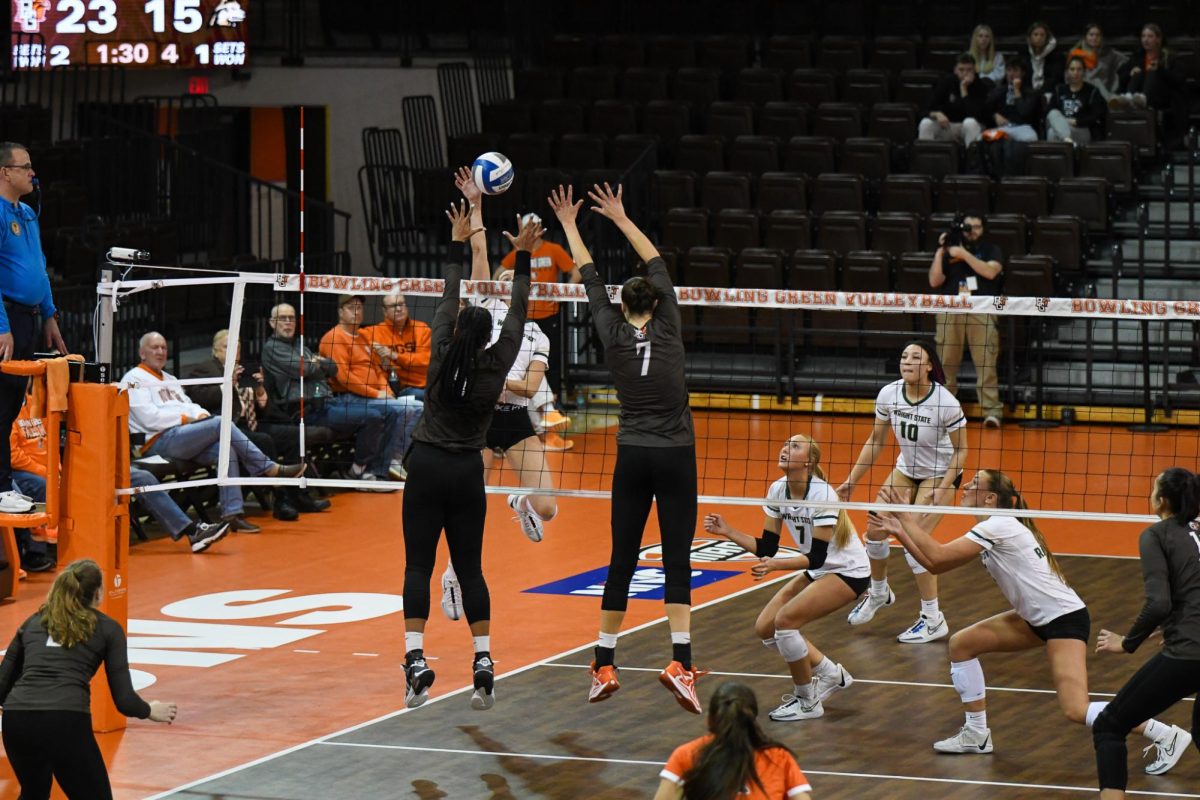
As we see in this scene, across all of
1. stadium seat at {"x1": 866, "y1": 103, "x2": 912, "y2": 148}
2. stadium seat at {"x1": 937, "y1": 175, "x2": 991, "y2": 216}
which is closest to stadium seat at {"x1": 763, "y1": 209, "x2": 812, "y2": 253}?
stadium seat at {"x1": 937, "y1": 175, "x2": 991, "y2": 216}

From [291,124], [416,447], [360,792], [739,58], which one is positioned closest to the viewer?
[360,792]

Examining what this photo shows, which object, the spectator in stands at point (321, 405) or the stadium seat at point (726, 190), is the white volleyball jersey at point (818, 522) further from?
the stadium seat at point (726, 190)

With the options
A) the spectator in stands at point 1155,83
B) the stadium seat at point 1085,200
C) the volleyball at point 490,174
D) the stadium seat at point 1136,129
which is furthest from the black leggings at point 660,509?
the spectator in stands at point 1155,83

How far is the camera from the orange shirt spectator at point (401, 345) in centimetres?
1424

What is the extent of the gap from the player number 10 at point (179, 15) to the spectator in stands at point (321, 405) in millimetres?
6890

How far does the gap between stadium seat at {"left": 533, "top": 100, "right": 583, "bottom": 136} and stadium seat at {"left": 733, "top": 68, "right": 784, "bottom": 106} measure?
177 cm

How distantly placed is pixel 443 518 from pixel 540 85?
44.0ft

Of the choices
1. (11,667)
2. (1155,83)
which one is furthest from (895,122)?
(11,667)

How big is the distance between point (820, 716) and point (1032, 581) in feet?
4.24

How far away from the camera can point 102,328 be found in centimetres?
840

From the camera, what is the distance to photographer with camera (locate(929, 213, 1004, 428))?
52.0ft

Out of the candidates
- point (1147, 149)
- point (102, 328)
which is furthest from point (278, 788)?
point (1147, 149)

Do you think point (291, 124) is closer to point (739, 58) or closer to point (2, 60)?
point (2, 60)

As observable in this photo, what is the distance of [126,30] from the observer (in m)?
19.6
